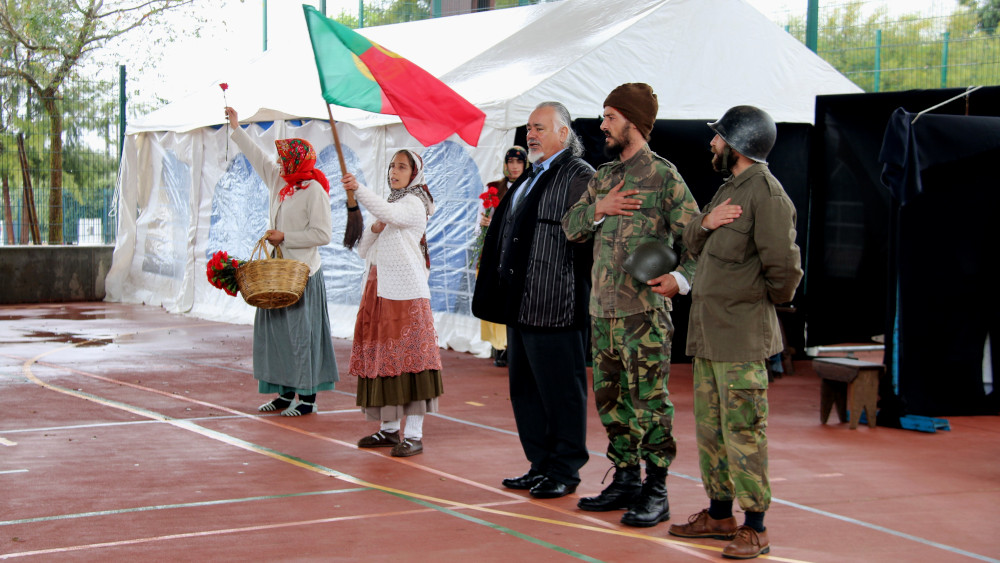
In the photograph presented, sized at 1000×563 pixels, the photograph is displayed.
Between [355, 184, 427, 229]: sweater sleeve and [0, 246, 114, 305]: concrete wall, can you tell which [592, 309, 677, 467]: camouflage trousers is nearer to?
[355, 184, 427, 229]: sweater sleeve

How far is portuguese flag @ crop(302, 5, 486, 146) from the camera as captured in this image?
666 centimetres

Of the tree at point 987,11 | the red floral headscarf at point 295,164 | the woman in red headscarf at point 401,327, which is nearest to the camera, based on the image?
the woman in red headscarf at point 401,327

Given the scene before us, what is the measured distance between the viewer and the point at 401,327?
6809mm

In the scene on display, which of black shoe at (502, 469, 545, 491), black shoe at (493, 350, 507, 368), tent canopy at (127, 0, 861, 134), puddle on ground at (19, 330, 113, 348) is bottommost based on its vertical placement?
black shoe at (502, 469, 545, 491)

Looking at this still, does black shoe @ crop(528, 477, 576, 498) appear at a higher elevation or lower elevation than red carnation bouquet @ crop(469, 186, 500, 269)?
lower

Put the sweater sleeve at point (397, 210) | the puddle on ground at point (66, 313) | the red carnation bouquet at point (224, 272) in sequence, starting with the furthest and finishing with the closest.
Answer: the puddle on ground at point (66, 313), the red carnation bouquet at point (224, 272), the sweater sleeve at point (397, 210)

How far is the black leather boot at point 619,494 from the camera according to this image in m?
5.39

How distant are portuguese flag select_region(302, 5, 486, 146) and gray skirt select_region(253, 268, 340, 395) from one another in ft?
5.92

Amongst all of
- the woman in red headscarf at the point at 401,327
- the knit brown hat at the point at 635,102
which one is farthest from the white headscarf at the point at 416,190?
the knit brown hat at the point at 635,102

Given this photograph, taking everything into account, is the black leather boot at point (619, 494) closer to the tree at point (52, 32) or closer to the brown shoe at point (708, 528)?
the brown shoe at point (708, 528)

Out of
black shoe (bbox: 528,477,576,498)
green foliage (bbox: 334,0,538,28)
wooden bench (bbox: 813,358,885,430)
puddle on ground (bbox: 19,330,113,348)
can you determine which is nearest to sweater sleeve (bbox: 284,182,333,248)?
black shoe (bbox: 528,477,576,498)

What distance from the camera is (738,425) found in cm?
463

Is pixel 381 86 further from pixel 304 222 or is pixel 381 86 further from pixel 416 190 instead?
pixel 304 222

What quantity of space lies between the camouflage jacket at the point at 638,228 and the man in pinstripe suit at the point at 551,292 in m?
0.31
